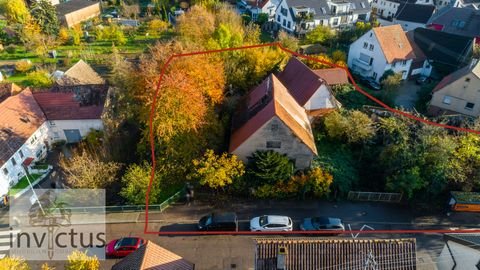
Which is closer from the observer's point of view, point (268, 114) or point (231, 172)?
point (231, 172)

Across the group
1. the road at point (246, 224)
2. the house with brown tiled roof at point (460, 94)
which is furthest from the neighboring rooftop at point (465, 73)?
the road at point (246, 224)

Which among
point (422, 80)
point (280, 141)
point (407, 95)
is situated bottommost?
point (407, 95)

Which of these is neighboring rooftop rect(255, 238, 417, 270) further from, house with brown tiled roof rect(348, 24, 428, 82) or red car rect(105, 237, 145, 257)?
house with brown tiled roof rect(348, 24, 428, 82)

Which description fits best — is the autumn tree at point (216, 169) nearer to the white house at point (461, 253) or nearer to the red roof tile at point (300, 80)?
the red roof tile at point (300, 80)

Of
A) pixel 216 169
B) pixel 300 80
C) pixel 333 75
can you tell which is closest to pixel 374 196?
pixel 216 169

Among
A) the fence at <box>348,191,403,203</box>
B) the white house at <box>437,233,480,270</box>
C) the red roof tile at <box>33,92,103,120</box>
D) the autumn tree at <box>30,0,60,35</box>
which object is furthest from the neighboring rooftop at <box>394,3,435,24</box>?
the autumn tree at <box>30,0,60,35</box>

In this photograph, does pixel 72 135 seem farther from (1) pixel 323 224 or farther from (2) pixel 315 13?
(2) pixel 315 13
